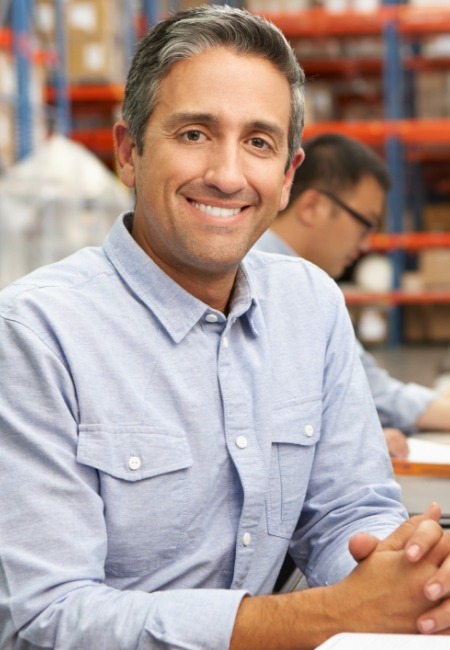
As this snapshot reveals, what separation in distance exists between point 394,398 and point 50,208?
3272 millimetres

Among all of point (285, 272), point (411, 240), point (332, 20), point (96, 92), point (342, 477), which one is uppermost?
point (285, 272)

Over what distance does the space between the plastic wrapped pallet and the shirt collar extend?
3.69 m

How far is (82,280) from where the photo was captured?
134cm

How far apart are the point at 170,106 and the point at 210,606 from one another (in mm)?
620

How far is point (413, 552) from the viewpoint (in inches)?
45.4

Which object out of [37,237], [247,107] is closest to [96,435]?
[247,107]

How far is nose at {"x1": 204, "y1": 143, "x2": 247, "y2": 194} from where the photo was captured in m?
1.35

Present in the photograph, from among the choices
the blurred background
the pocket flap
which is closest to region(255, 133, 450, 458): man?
the pocket flap

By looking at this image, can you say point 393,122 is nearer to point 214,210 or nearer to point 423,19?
point 423,19

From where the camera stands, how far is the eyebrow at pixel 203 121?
4.40 feet

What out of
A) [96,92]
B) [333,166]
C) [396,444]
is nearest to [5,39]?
[96,92]

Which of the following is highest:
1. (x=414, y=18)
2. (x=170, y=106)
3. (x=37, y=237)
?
(x=170, y=106)

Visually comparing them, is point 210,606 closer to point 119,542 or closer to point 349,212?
point 119,542

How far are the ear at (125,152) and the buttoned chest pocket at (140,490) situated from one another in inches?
15.3
